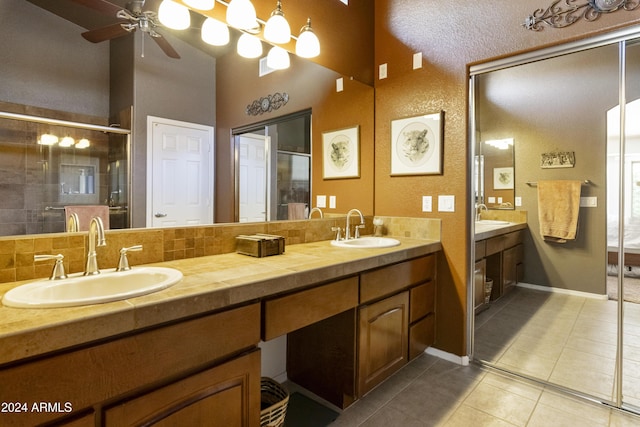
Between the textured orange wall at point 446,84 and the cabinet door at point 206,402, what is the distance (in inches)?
64.9

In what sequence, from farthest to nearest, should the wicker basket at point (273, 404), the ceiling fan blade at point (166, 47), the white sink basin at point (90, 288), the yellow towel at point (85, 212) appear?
the ceiling fan blade at point (166, 47)
the wicker basket at point (273, 404)
the yellow towel at point (85, 212)
the white sink basin at point (90, 288)

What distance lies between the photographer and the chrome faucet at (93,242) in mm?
1199

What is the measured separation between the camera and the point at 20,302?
2.88 ft

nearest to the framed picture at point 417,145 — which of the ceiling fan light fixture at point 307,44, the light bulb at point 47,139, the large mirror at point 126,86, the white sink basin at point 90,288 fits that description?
the ceiling fan light fixture at point 307,44

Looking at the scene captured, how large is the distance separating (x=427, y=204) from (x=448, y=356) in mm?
1126

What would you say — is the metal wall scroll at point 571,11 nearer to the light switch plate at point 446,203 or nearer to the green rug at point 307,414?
the light switch plate at point 446,203

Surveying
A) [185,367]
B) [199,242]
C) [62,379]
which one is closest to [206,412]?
[185,367]

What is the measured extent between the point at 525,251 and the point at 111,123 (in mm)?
2609

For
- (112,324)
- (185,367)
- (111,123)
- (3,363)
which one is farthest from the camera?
(111,123)

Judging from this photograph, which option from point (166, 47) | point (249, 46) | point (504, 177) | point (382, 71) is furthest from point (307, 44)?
point (504, 177)

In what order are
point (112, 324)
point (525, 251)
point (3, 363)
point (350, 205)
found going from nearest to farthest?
point (3, 363) < point (112, 324) < point (525, 251) < point (350, 205)

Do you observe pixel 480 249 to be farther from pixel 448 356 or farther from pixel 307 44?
pixel 307 44

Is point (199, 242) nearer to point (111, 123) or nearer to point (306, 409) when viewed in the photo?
point (111, 123)

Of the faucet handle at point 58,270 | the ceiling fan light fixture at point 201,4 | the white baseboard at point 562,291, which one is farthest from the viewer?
the white baseboard at point 562,291
